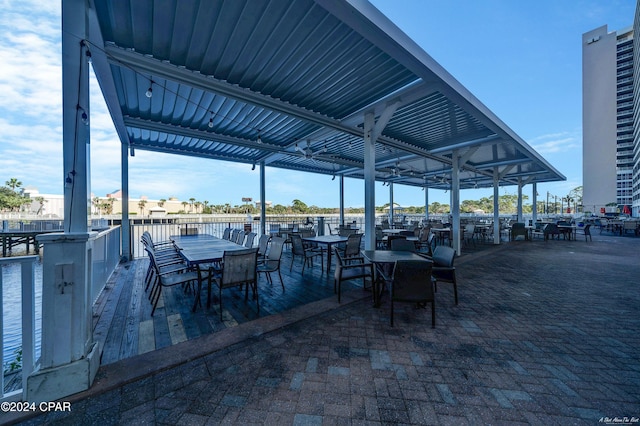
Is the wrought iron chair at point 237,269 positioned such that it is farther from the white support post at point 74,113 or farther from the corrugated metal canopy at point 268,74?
the corrugated metal canopy at point 268,74

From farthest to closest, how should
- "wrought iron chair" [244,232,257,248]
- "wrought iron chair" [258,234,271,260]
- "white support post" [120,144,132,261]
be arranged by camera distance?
"white support post" [120,144,132,261] < "wrought iron chair" [244,232,257,248] < "wrought iron chair" [258,234,271,260]

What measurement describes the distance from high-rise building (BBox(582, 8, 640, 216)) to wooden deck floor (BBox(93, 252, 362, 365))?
61891 mm

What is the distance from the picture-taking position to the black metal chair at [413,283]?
261cm

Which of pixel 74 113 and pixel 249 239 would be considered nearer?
pixel 74 113

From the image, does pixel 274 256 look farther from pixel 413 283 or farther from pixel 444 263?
pixel 444 263

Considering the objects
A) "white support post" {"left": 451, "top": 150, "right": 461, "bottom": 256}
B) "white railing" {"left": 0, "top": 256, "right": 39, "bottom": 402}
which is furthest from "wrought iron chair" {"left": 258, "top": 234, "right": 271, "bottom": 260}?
"white support post" {"left": 451, "top": 150, "right": 461, "bottom": 256}

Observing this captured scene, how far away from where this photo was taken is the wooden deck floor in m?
2.38

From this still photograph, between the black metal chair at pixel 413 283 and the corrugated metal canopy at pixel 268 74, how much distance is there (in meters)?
2.36

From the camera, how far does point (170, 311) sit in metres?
3.09

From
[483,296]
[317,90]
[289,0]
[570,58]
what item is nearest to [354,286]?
[483,296]

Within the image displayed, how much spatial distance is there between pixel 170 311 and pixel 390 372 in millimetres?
2751

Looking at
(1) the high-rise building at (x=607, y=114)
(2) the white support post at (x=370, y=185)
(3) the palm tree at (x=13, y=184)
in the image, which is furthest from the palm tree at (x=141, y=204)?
(1) the high-rise building at (x=607, y=114)

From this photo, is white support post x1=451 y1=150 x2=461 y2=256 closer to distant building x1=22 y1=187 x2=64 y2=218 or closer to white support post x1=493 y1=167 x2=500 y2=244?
white support post x1=493 y1=167 x2=500 y2=244

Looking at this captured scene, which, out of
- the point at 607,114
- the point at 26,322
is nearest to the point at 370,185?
the point at 26,322
